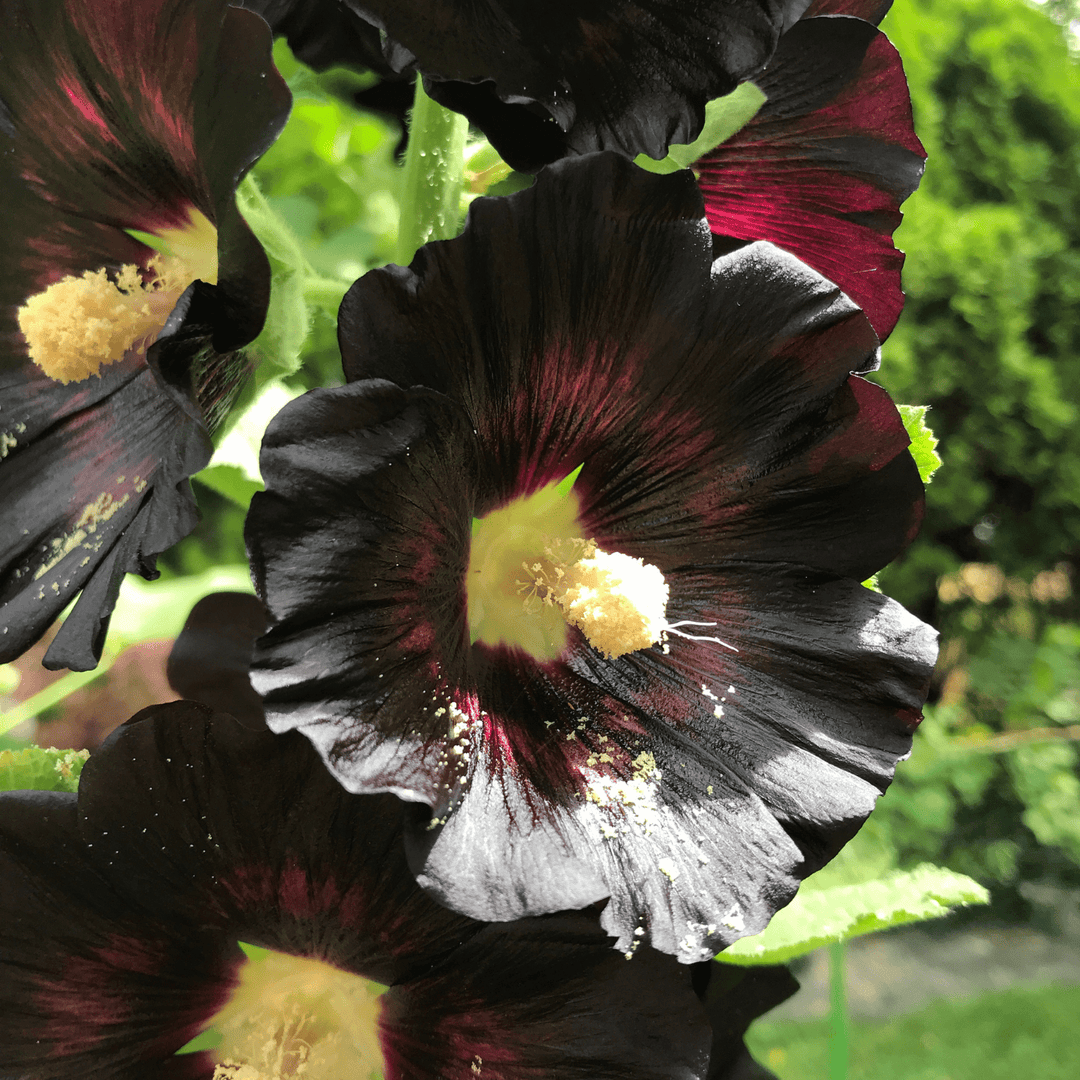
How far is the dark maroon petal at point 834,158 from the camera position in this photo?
0.49m

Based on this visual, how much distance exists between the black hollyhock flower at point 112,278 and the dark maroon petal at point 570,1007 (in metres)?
0.19

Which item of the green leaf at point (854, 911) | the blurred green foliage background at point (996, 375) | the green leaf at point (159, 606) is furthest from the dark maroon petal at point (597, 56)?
Result: the blurred green foliage background at point (996, 375)

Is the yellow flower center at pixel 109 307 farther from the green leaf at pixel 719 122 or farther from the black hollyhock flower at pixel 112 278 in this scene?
the green leaf at pixel 719 122

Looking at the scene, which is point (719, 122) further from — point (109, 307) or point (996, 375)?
point (996, 375)

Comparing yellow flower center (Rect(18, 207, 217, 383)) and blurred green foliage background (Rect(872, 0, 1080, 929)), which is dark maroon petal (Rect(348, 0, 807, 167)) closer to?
yellow flower center (Rect(18, 207, 217, 383))

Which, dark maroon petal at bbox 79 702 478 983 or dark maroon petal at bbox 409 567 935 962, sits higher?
dark maroon petal at bbox 79 702 478 983

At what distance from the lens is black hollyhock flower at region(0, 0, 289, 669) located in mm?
371

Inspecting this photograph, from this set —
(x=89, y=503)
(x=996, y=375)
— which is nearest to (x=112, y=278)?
(x=89, y=503)

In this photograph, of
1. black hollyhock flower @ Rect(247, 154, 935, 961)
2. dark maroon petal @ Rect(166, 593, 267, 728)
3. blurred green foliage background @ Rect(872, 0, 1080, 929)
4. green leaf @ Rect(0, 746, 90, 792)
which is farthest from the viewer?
blurred green foliage background @ Rect(872, 0, 1080, 929)

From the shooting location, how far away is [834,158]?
51 centimetres

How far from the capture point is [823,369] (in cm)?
44

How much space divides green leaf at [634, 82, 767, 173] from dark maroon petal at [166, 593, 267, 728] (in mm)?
328

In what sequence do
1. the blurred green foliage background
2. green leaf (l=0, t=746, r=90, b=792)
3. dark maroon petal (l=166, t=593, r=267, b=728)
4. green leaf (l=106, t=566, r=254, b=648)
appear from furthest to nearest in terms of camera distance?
the blurred green foliage background
green leaf (l=106, t=566, r=254, b=648)
dark maroon petal (l=166, t=593, r=267, b=728)
green leaf (l=0, t=746, r=90, b=792)

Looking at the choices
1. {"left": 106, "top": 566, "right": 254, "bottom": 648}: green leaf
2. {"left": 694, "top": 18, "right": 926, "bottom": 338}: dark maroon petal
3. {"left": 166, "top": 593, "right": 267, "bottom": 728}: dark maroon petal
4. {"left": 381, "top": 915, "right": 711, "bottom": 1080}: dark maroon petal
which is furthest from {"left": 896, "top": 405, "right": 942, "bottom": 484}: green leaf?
{"left": 106, "top": 566, "right": 254, "bottom": 648}: green leaf
